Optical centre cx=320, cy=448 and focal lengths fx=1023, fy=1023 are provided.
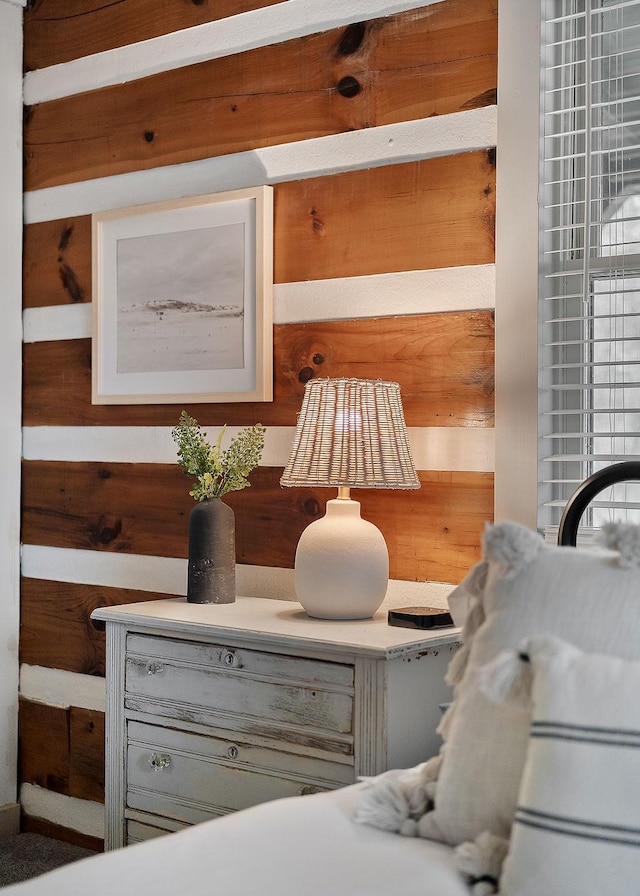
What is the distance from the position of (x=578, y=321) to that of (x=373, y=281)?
0.50 m

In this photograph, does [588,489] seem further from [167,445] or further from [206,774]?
[167,445]

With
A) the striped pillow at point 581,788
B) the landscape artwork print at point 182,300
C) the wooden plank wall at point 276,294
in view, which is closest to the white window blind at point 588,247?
the wooden plank wall at point 276,294

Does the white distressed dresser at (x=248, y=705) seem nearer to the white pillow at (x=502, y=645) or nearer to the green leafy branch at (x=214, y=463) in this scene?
the green leafy branch at (x=214, y=463)

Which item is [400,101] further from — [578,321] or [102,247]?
[102,247]

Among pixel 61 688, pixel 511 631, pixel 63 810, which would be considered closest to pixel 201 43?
pixel 61 688

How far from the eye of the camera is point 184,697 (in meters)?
2.20

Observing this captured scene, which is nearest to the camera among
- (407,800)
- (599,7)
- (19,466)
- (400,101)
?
(407,800)

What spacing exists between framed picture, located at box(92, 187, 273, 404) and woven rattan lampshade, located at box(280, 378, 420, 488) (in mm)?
442

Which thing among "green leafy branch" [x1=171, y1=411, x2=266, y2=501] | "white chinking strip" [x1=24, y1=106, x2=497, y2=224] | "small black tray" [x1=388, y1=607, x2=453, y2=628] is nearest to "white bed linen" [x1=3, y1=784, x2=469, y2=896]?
"small black tray" [x1=388, y1=607, x2=453, y2=628]

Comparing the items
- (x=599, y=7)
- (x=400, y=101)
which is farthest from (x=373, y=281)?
(x=599, y=7)

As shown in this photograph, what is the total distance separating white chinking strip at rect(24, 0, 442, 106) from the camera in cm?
249

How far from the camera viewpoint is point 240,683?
2.11 m

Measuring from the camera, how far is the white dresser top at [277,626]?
1.94m

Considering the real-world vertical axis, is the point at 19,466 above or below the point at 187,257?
below
